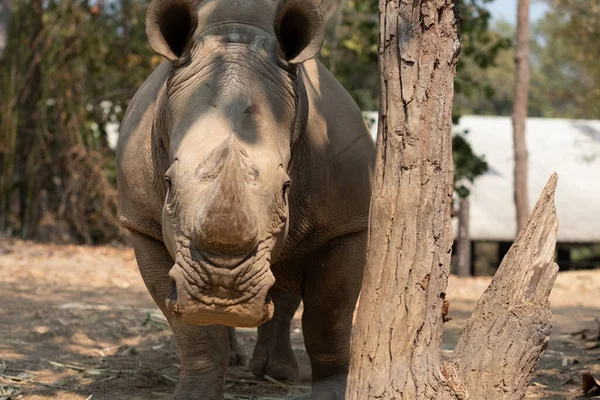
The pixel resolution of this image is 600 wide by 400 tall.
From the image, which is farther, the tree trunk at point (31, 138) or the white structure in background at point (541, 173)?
the white structure in background at point (541, 173)

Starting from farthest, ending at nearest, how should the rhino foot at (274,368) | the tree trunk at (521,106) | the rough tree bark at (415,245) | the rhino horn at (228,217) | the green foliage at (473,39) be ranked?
the tree trunk at (521,106)
the green foliage at (473,39)
the rhino foot at (274,368)
the rough tree bark at (415,245)
the rhino horn at (228,217)

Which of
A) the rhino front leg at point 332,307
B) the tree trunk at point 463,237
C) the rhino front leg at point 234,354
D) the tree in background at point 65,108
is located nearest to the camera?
the rhino front leg at point 332,307

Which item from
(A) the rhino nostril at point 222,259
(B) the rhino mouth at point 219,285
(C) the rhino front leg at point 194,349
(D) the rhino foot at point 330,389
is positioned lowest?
(D) the rhino foot at point 330,389

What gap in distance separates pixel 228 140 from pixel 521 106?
10.1 meters

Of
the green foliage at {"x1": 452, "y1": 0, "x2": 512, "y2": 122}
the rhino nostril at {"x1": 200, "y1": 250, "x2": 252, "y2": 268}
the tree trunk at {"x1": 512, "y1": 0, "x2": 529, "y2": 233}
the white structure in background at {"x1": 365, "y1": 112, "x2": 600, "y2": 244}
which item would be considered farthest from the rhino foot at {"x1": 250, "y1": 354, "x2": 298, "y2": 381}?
the white structure in background at {"x1": 365, "y1": 112, "x2": 600, "y2": 244}

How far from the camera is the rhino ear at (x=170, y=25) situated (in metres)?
3.70

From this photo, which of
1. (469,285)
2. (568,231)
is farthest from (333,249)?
(568,231)

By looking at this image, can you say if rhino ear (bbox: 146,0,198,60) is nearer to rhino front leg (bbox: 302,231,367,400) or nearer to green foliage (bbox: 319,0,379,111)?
rhino front leg (bbox: 302,231,367,400)

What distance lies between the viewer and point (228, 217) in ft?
9.62

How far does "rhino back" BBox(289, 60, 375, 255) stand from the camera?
4.31 metres

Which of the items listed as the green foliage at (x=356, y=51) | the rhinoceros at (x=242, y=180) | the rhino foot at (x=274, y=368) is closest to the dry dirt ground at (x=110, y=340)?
the rhino foot at (x=274, y=368)

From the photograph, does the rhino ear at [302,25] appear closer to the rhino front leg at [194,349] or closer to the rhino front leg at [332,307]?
the rhino front leg at [332,307]

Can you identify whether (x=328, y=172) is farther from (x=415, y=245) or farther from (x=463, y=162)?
(x=463, y=162)

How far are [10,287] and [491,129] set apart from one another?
1206 cm
